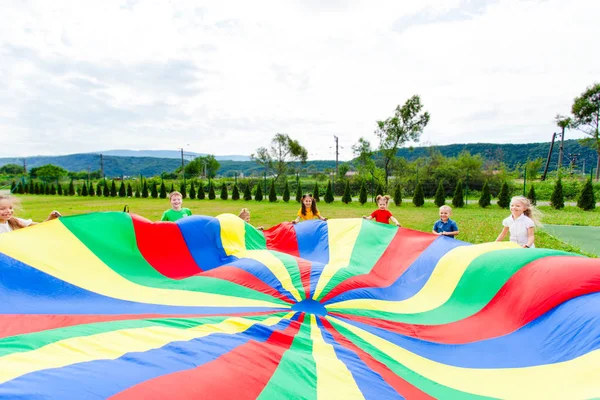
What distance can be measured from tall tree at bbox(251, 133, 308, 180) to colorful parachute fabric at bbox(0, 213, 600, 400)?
81.2ft

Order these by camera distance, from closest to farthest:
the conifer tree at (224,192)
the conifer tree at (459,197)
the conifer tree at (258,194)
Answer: the conifer tree at (459,197)
the conifer tree at (258,194)
the conifer tree at (224,192)

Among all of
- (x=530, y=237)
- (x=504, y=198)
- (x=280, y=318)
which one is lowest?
(x=280, y=318)

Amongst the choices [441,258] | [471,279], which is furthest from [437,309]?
[441,258]

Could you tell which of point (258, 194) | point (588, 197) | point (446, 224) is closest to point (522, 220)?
point (446, 224)

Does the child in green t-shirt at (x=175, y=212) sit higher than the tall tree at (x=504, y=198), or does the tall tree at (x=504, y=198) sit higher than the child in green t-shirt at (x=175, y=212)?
the child in green t-shirt at (x=175, y=212)

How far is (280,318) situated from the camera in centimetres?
201

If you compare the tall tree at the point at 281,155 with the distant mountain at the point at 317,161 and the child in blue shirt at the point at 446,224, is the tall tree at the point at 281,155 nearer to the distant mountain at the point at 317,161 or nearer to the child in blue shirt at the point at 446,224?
the distant mountain at the point at 317,161

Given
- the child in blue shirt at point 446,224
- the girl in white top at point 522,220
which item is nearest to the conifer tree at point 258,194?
the child in blue shirt at point 446,224

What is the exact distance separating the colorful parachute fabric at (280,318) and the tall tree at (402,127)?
1422 centimetres

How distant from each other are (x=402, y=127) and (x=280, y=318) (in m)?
15.8

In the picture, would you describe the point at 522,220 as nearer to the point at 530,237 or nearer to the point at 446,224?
the point at 530,237

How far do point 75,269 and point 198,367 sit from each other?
153cm

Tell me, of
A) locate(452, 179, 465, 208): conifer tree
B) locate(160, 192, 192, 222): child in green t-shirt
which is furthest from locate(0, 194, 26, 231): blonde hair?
locate(452, 179, 465, 208): conifer tree

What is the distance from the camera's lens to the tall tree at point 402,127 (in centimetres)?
1609
